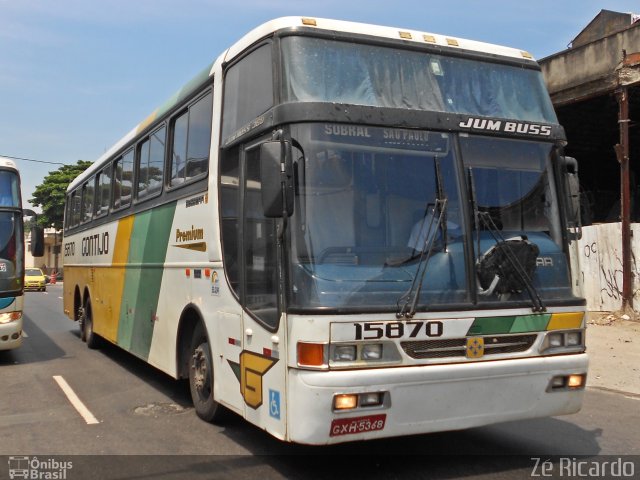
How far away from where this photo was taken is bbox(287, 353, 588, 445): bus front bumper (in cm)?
411

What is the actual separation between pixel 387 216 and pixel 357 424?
58.2 inches

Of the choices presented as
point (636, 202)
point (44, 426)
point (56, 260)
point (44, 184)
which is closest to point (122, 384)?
point (44, 426)

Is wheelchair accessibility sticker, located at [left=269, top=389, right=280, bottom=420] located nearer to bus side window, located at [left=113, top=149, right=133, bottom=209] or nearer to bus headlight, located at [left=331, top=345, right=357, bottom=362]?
bus headlight, located at [left=331, top=345, right=357, bottom=362]

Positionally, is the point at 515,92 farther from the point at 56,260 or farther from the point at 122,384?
the point at 56,260

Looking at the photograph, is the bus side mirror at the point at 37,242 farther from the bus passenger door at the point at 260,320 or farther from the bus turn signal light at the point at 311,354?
the bus turn signal light at the point at 311,354

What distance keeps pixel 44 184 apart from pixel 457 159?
Result: 54530mm

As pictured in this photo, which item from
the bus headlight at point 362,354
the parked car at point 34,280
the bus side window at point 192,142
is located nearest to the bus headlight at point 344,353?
the bus headlight at point 362,354

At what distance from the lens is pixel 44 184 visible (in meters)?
53.2

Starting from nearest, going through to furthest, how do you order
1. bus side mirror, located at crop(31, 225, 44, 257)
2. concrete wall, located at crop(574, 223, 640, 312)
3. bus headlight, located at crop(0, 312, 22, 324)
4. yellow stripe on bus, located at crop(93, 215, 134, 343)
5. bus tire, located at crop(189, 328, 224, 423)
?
1. bus tire, located at crop(189, 328, 224, 423)
2. yellow stripe on bus, located at crop(93, 215, 134, 343)
3. bus headlight, located at crop(0, 312, 22, 324)
4. bus side mirror, located at crop(31, 225, 44, 257)
5. concrete wall, located at crop(574, 223, 640, 312)

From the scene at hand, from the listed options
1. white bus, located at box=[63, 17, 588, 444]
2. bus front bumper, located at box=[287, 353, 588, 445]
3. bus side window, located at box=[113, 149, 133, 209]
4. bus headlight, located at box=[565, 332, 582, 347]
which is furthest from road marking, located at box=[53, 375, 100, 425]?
bus headlight, located at box=[565, 332, 582, 347]

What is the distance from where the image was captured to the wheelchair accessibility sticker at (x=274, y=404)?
4.41 metres

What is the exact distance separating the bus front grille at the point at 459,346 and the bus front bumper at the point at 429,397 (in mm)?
85

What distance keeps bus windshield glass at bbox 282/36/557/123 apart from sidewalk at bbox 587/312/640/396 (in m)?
4.95

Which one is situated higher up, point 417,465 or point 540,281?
point 540,281
